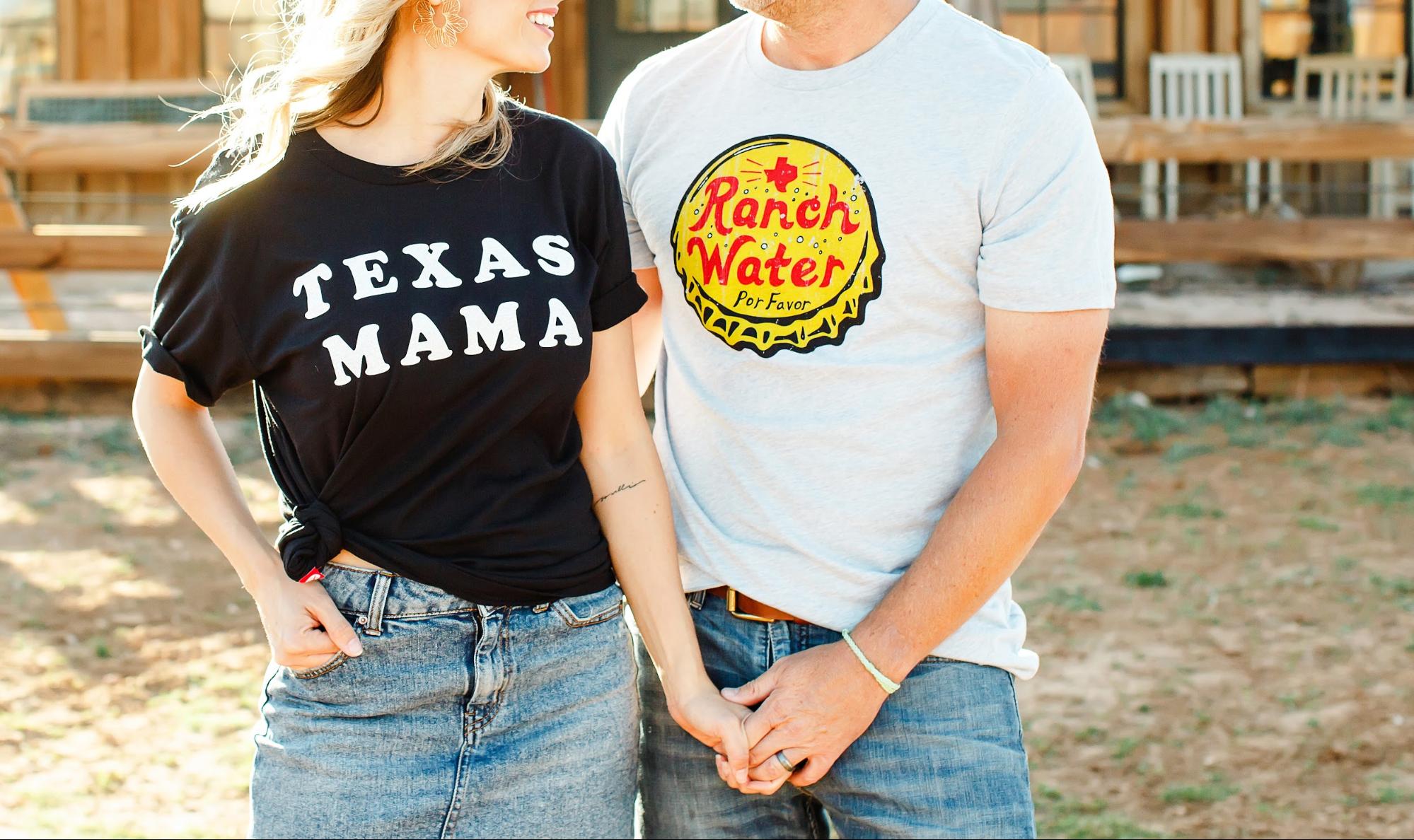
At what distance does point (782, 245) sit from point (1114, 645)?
2.81 metres

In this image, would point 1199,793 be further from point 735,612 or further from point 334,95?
point 334,95

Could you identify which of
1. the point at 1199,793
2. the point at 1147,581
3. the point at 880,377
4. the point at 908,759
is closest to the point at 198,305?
the point at 880,377

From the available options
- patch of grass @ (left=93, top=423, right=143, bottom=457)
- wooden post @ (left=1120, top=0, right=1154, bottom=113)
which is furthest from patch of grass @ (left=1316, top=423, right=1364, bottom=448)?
patch of grass @ (left=93, top=423, right=143, bottom=457)

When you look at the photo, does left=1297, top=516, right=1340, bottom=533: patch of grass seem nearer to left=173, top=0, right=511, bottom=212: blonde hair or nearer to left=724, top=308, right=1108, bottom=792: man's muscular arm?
left=724, top=308, right=1108, bottom=792: man's muscular arm

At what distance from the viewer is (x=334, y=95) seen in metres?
1.78

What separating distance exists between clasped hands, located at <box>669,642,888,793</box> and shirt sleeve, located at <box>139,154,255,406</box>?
765mm

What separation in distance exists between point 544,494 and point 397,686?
12.0 inches

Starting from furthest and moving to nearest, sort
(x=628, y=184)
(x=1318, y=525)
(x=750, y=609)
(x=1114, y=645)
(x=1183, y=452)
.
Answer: (x=1183, y=452) → (x=1318, y=525) → (x=1114, y=645) → (x=628, y=184) → (x=750, y=609)

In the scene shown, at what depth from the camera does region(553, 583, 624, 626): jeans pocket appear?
5.91 feet

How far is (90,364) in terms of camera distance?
6629 mm

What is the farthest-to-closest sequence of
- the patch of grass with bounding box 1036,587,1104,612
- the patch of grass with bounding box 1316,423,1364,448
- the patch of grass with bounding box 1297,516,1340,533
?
the patch of grass with bounding box 1316,423,1364,448
the patch of grass with bounding box 1297,516,1340,533
the patch of grass with bounding box 1036,587,1104,612

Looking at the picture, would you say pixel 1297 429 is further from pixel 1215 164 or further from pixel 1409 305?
pixel 1215 164

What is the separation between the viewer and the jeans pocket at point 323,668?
5.61ft

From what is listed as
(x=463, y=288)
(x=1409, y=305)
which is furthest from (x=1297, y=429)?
(x=463, y=288)
